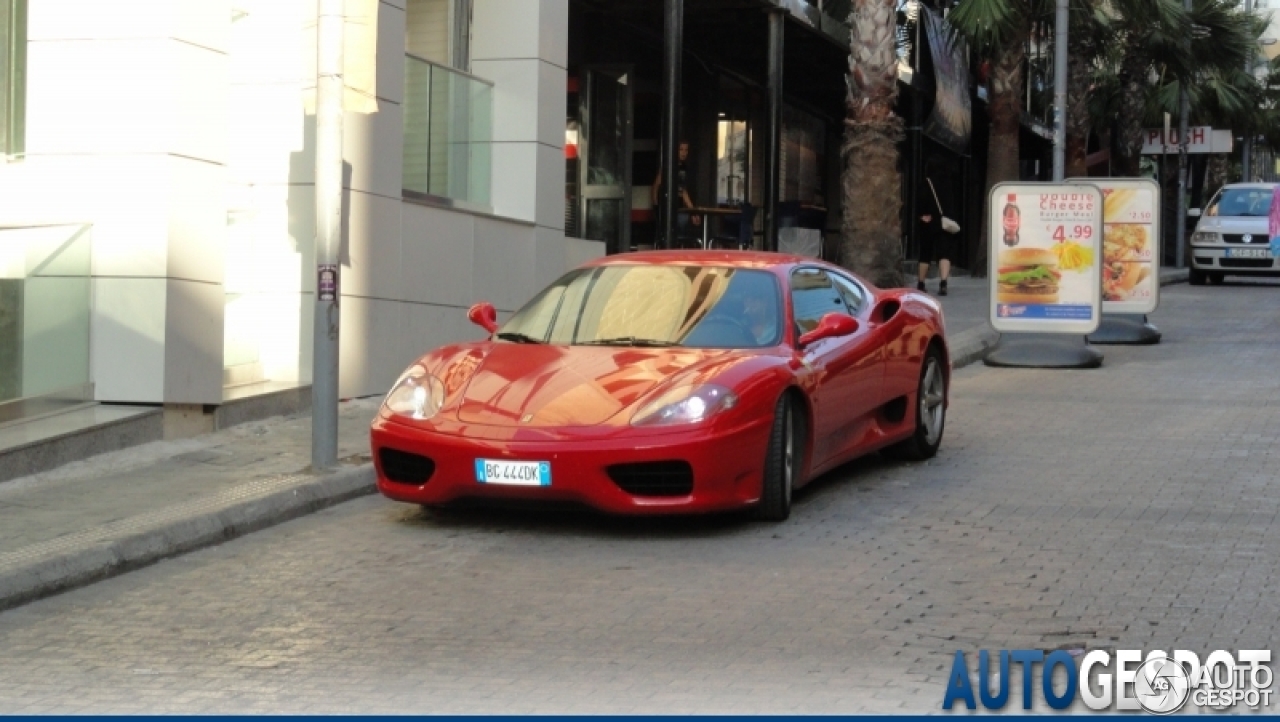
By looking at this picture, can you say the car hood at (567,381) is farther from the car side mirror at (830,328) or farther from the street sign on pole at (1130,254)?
the street sign on pole at (1130,254)

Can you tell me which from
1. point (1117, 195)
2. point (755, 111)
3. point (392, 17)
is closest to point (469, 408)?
point (392, 17)

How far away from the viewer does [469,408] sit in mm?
8859

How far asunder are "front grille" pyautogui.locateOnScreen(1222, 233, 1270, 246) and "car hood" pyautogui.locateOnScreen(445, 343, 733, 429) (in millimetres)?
24518

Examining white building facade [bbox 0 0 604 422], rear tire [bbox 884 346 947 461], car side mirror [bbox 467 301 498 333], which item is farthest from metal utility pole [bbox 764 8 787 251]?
car side mirror [bbox 467 301 498 333]

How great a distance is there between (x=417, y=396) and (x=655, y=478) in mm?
1356

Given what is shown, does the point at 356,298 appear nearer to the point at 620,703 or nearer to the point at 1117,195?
the point at 620,703

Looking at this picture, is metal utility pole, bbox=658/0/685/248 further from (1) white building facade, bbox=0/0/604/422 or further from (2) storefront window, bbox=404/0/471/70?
(2) storefront window, bbox=404/0/471/70

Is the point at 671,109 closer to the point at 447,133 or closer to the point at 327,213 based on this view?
the point at 447,133

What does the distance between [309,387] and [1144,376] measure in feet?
25.2

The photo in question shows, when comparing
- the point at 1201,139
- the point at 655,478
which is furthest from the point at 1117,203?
the point at 1201,139

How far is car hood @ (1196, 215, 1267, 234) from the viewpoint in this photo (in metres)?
31.7

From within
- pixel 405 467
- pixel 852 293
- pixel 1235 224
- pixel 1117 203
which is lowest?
pixel 405 467

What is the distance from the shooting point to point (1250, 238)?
31.6 metres

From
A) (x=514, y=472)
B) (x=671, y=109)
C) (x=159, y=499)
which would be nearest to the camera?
(x=514, y=472)
